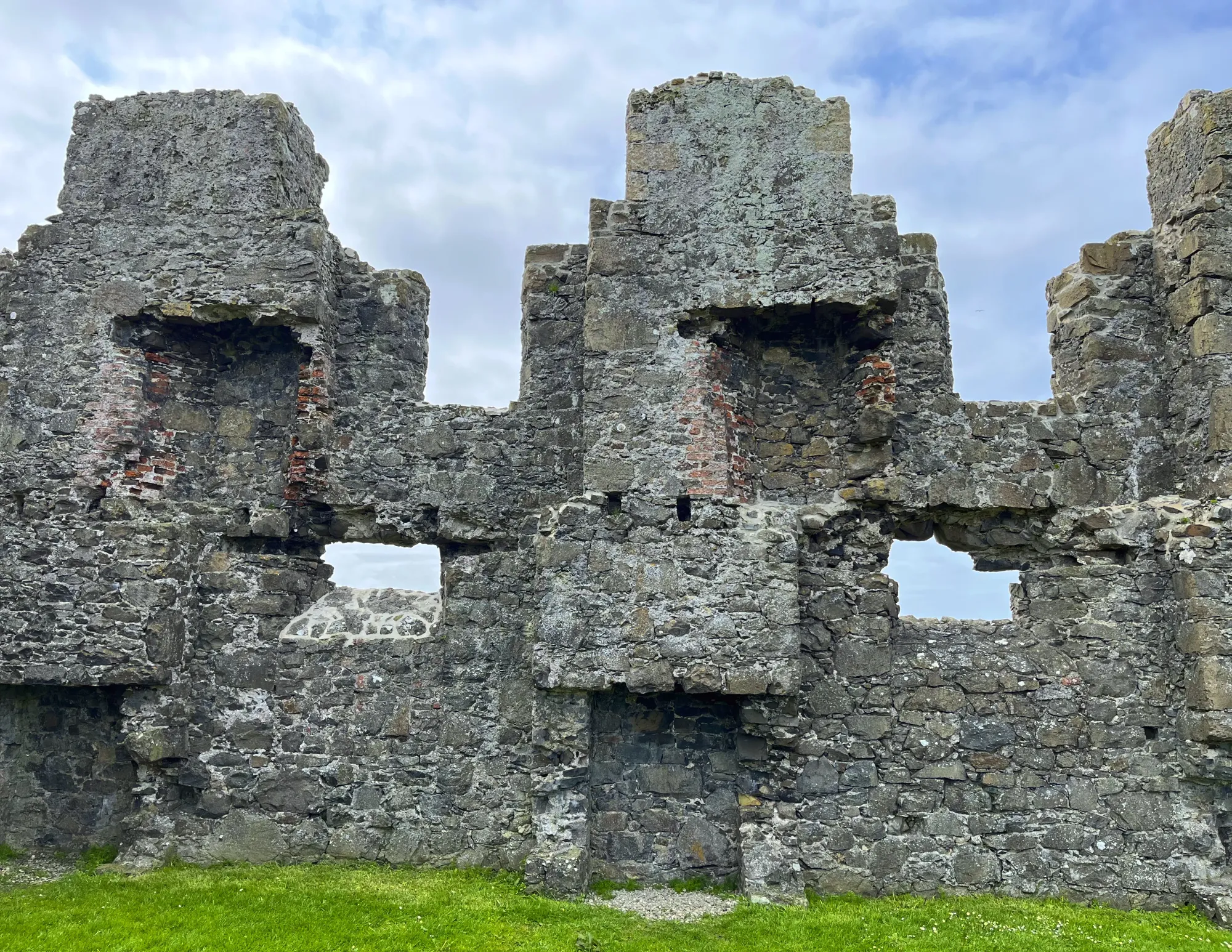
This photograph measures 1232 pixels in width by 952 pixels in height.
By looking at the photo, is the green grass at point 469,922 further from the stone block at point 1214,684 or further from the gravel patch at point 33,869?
the stone block at point 1214,684

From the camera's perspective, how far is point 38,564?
853 cm

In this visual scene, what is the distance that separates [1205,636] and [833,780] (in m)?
3.49

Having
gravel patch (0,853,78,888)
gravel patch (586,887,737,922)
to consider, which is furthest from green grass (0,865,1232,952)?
gravel patch (0,853,78,888)

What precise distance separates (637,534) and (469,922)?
11.3 feet

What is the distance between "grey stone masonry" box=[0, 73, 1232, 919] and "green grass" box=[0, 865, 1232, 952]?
0.46 meters

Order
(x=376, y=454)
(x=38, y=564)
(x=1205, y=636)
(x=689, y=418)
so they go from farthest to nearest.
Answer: (x=376, y=454), (x=38, y=564), (x=689, y=418), (x=1205, y=636)

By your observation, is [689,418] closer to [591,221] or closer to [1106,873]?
[591,221]

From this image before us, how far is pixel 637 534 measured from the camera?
7734 millimetres

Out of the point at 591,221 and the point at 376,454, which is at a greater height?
the point at 591,221

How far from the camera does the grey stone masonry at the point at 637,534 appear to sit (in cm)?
767

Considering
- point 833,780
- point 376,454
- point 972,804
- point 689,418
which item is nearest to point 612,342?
point 689,418

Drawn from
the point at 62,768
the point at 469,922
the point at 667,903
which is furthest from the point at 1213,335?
the point at 62,768

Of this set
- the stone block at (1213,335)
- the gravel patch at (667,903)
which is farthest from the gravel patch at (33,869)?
the stone block at (1213,335)

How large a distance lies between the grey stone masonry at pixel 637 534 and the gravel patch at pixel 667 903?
29cm
